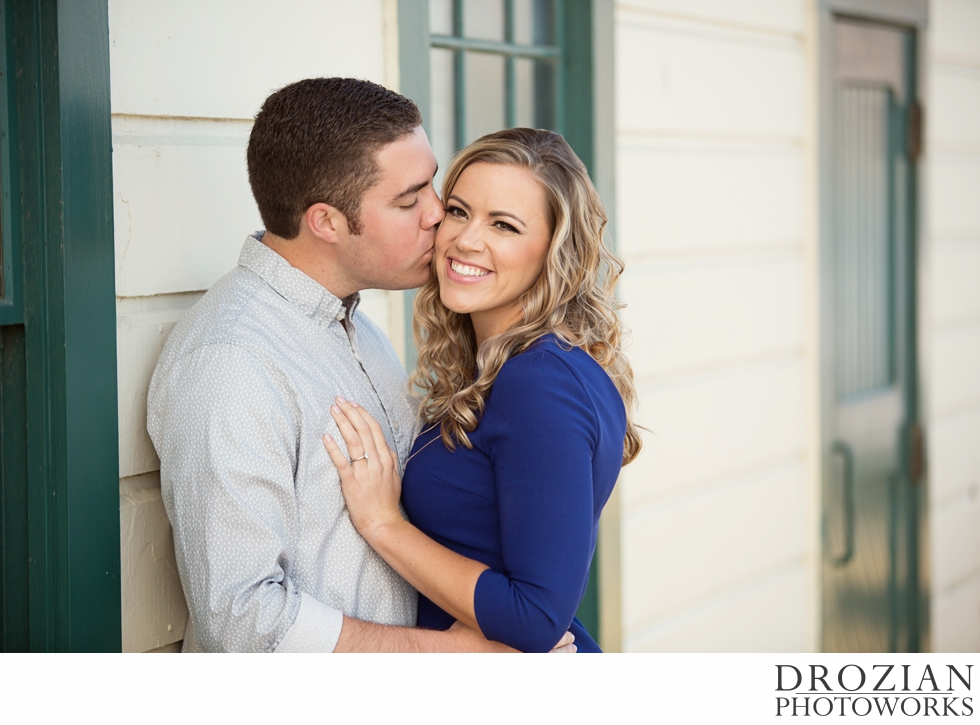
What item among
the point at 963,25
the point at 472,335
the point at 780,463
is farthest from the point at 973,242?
the point at 472,335

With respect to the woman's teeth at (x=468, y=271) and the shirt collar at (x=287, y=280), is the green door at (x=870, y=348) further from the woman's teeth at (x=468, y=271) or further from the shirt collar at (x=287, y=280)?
the shirt collar at (x=287, y=280)

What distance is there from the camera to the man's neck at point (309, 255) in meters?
1.70

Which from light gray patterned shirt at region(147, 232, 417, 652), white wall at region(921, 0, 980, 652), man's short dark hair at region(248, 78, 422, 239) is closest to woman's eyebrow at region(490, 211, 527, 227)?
man's short dark hair at region(248, 78, 422, 239)

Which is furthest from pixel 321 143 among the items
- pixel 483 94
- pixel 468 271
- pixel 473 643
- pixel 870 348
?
pixel 870 348

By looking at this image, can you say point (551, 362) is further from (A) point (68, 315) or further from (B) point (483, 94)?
(B) point (483, 94)

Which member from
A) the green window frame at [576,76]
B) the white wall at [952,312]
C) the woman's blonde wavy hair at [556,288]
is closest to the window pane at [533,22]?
the green window frame at [576,76]

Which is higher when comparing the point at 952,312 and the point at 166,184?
the point at 166,184

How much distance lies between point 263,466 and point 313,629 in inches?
10.2

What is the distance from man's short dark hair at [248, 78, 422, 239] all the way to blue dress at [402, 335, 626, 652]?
413mm

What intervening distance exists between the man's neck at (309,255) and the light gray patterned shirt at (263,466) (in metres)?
0.03

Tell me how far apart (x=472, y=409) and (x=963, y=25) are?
367 cm

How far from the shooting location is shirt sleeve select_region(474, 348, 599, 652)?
154cm

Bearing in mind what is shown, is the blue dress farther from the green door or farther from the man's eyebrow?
the green door

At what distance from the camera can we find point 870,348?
13.2ft
